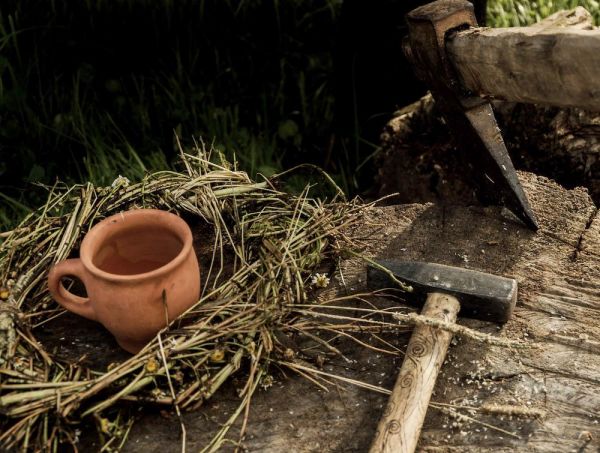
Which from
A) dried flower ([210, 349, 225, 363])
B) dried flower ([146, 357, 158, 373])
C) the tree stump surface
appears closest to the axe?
the tree stump surface

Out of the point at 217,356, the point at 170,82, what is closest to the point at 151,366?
the point at 217,356

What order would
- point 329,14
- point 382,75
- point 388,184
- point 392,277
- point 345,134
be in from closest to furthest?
1. point 392,277
2. point 388,184
3. point 382,75
4. point 345,134
5. point 329,14

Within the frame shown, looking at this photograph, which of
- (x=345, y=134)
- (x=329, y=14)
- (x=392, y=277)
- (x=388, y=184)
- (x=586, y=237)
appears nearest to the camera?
(x=392, y=277)

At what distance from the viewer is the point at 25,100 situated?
358cm

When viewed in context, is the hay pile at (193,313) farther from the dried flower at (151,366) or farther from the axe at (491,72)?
→ the axe at (491,72)

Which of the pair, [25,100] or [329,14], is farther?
[329,14]

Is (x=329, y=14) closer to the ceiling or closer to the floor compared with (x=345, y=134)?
closer to the ceiling

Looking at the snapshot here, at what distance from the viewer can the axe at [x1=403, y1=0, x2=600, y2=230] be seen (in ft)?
5.84

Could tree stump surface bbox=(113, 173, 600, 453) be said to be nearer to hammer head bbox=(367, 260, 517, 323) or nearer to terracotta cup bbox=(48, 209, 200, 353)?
hammer head bbox=(367, 260, 517, 323)

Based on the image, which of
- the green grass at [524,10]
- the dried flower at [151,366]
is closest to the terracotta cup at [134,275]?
the dried flower at [151,366]

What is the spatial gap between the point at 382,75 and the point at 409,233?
1298 mm

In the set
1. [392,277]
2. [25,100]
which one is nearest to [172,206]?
[392,277]

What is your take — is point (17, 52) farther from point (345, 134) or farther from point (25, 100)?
point (345, 134)

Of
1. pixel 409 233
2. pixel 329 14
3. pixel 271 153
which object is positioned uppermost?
pixel 329 14
